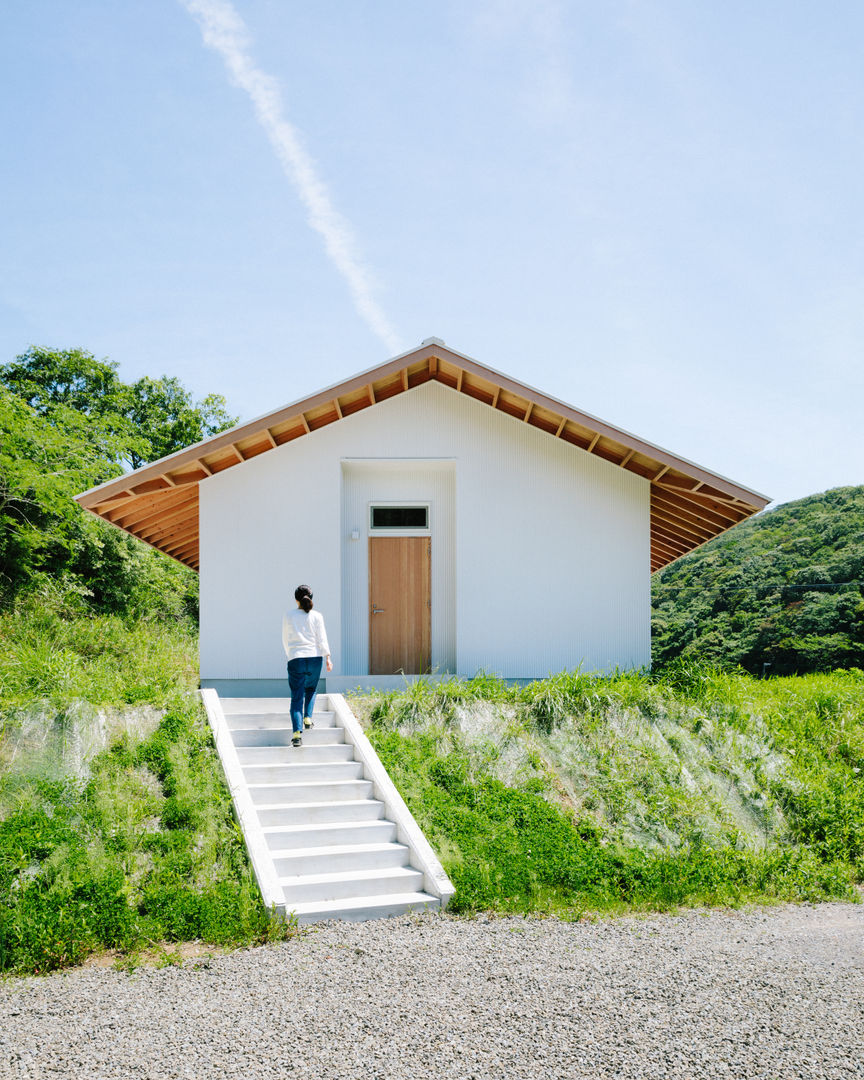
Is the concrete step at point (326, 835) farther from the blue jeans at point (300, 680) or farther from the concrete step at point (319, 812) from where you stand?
the blue jeans at point (300, 680)

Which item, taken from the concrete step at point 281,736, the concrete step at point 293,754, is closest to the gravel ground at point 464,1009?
the concrete step at point 293,754

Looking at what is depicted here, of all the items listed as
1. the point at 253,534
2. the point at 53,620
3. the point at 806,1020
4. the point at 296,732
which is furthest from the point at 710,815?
the point at 53,620

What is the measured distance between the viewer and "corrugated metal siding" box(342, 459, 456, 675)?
11.7m

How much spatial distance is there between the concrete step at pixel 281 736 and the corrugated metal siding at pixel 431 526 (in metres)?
2.82

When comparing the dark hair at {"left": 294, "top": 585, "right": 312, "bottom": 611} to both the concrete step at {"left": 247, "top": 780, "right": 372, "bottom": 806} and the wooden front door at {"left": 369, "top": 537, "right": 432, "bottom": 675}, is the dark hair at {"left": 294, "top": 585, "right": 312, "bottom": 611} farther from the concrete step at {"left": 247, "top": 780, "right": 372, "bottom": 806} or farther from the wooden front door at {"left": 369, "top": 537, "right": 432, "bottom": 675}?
the wooden front door at {"left": 369, "top": 537, "right": 432, "bottom": 675}

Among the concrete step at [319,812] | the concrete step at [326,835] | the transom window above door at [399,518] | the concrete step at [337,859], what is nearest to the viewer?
the concrete step at [337,859]

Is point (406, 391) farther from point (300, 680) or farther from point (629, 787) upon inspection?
point (629, 787)

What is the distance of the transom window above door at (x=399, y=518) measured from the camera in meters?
11.9

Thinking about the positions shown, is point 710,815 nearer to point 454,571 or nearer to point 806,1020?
point 806,1020

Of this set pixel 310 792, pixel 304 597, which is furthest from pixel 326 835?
pixel 304 597

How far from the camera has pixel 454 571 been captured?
11750mm

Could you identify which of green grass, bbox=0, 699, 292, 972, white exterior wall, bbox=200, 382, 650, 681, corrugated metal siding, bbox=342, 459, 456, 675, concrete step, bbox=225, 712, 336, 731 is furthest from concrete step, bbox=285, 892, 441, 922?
corrugated metal siding, bbox=342, 459, 456, 675

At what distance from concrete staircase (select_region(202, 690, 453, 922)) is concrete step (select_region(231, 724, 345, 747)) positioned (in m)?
0.01

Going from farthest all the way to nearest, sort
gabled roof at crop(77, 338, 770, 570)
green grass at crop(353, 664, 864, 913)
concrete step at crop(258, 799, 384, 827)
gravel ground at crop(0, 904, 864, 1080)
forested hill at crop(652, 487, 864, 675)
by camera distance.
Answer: forested hill at crop(652, 487, 864, 675) < gabled roof at crop(77, 338, 770, 570) < concrete step at crop(258, 799, 384, 827) < green grass at crop(353, 664, 864, 913) < gravel ground at crop(0, 904, 864, 1080)
